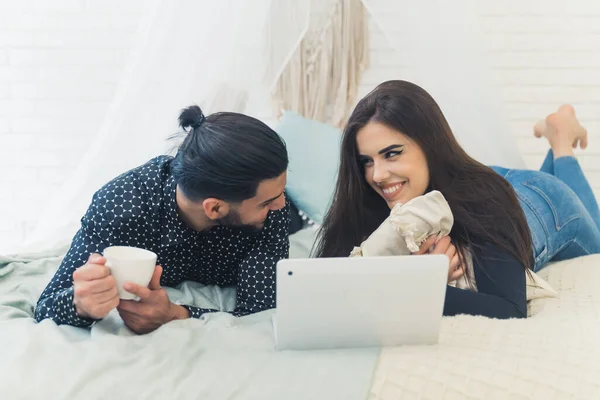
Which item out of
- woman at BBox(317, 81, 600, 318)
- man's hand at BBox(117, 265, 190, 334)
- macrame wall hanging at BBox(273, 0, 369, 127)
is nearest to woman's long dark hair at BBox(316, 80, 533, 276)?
woman at BBox(317, 81, 600, 318)

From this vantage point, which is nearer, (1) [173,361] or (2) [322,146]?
(1) [173,361]

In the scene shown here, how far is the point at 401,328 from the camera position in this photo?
1048 mm

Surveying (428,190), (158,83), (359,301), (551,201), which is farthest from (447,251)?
(158,83)

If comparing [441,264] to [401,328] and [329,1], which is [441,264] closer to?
[401,328]

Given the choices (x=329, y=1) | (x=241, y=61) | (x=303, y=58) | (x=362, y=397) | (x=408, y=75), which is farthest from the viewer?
(x=408, y=75)

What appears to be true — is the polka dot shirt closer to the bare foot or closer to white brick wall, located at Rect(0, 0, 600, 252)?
the bare foot

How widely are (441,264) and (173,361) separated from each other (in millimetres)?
436

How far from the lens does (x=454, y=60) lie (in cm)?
195

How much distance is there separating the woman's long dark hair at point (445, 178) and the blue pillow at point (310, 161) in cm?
58

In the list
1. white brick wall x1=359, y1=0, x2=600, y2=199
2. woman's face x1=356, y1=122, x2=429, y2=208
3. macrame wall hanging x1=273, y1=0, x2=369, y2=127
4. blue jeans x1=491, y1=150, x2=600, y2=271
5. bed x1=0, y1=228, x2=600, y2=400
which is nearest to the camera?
bed x1=0, y1=228, x2=600, y2=400

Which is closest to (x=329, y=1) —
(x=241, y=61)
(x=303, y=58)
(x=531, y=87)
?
(x=303, y=58)

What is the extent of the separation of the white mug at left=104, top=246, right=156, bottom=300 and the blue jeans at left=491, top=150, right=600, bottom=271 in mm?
1054

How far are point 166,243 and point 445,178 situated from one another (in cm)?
61

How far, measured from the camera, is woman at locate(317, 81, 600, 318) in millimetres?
1291
